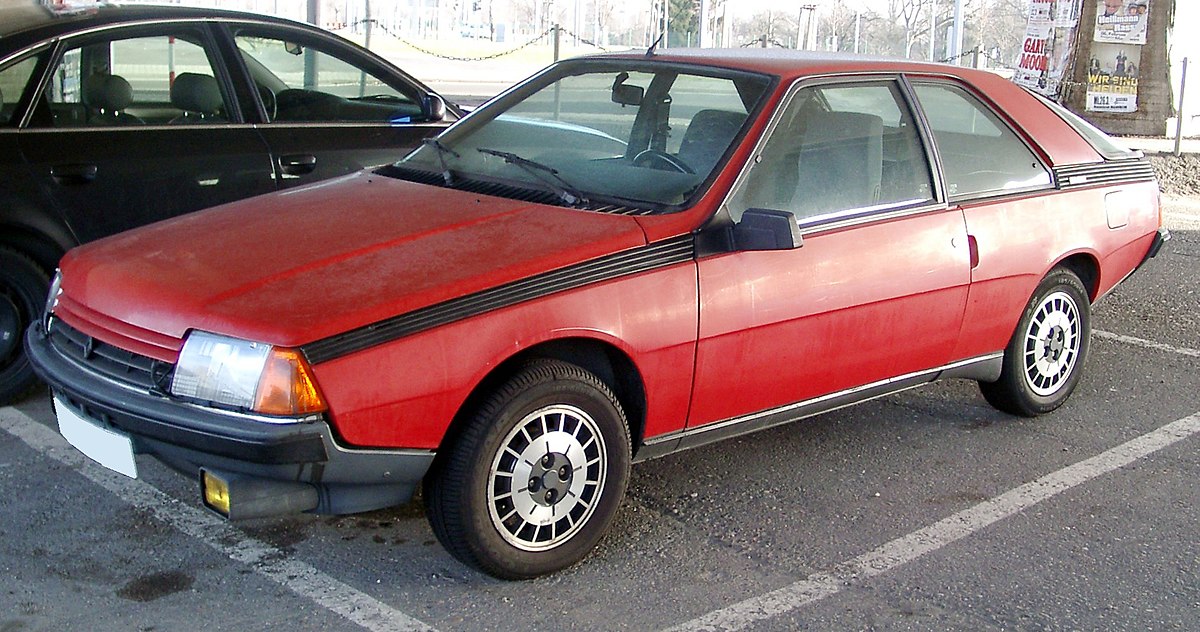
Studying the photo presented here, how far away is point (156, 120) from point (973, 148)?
3521mm

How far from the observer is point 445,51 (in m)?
44.1

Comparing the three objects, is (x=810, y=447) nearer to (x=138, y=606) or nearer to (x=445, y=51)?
(x=138, y=606)

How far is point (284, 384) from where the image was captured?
10.7 feet

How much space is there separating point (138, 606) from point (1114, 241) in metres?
4.17

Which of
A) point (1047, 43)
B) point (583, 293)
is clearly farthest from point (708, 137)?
point (1047, 43)

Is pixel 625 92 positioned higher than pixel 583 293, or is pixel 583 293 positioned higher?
pixel 625 92

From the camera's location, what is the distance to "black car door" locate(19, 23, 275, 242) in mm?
5320

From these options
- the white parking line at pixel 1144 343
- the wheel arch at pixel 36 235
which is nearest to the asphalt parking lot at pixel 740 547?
the wheel arch at pixel 36 235

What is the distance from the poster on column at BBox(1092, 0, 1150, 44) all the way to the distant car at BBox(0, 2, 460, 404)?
13181 millimetres

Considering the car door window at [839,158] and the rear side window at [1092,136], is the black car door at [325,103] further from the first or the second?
the rear side window at [1092,136]

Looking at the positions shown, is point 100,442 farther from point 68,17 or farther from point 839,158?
point 68,17

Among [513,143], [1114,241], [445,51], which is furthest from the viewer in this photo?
[445,51]

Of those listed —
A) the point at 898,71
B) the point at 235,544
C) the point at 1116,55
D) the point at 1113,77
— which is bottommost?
the point at 235,544

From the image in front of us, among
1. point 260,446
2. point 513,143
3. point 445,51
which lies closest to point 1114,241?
point 513,143
